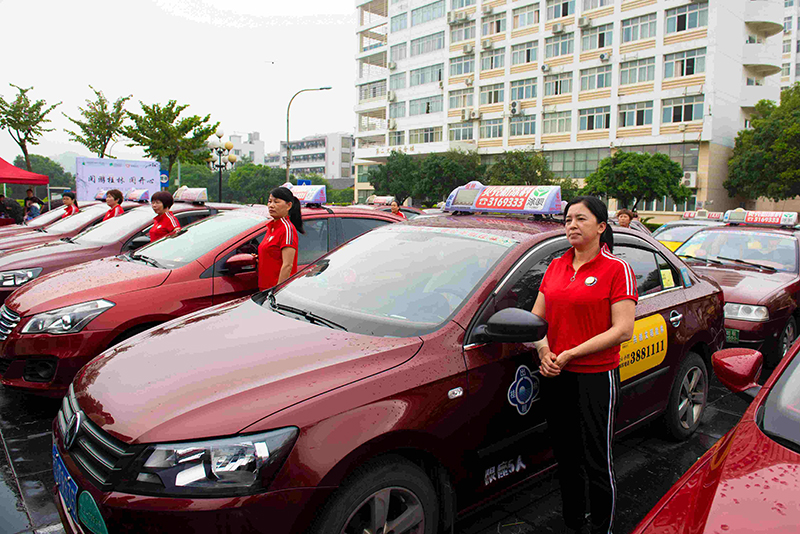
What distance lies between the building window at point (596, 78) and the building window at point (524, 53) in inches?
198

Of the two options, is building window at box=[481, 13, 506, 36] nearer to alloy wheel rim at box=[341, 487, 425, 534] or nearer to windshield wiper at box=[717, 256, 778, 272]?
windshield wiper at box=[717, 256, 778, 272]

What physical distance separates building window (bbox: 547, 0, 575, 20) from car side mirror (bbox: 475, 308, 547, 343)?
4995 centimetres

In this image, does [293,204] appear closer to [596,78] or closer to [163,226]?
[163,226]

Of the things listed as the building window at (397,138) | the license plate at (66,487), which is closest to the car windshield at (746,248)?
the license plate at (66,487)

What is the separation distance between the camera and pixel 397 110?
59875 millimetres

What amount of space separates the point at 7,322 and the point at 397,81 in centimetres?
5922

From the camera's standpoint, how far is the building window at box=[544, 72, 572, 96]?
1837 inches

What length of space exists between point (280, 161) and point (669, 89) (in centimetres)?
10762

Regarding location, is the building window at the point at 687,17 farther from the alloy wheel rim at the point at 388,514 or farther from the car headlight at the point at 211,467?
the car headlight at the point at 211,467

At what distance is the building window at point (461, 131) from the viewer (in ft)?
176

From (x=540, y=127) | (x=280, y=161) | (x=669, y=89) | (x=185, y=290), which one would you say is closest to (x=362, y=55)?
(x=540, y=127)

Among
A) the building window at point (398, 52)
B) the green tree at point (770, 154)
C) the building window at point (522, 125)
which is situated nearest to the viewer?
the green tree at point (770, 154)

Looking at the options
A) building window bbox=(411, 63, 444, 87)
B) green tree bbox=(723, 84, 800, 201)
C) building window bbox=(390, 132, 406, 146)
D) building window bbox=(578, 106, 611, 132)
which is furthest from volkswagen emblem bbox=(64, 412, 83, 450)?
building window bbox=(390, 132, 406, 146)

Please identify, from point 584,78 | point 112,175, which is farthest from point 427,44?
point 112,175
